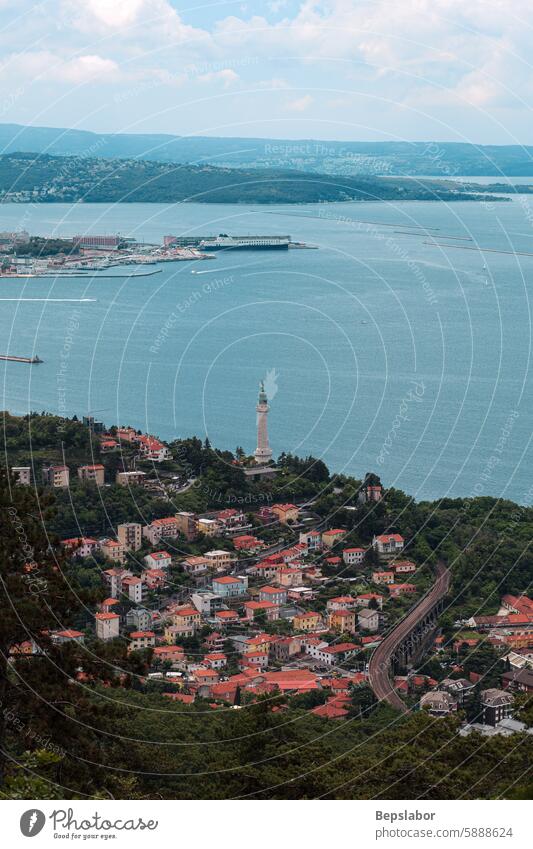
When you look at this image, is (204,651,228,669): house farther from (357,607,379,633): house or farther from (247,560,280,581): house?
(247,560,280,581): house

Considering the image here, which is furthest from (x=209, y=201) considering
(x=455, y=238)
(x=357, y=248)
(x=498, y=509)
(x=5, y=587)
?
(x=5, y=587)

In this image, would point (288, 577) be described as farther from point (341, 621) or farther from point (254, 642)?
point (254, 642)

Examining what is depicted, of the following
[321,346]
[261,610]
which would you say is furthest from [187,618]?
[321,346]

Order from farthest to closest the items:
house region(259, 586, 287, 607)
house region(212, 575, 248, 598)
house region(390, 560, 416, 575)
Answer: house region(390, 560, 416, 575) < house region(212, 575, 248, 598) < house region(259, 586, 287, 607)

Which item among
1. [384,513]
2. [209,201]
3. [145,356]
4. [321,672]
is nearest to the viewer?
[321,672]

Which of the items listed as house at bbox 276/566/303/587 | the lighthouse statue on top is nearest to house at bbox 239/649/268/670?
house at bbox 276/566/303/587

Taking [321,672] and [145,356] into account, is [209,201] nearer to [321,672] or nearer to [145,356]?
[145,356]
